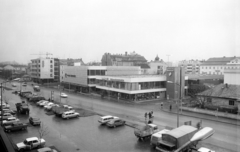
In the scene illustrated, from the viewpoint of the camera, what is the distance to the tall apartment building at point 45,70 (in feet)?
150

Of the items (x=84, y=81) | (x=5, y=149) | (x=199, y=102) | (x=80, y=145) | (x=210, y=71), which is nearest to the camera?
(x=5, y=149)

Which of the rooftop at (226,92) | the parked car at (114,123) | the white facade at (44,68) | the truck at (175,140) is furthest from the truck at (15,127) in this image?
the white facade at (44,68)

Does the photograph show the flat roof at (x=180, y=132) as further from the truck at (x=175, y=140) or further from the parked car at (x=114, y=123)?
the parked car at (x=114, y=123)

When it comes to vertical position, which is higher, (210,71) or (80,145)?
(210,71)

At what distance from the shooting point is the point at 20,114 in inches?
628

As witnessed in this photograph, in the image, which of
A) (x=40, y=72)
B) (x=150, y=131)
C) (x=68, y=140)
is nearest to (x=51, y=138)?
(x=68, y=140)

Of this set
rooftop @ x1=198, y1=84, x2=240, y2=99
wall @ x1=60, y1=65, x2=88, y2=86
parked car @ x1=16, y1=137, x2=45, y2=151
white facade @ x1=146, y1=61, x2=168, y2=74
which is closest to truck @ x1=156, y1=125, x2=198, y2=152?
parked car @ x1=16, y1=137, x2=45, y2=151

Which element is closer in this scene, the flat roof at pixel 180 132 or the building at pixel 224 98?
the flat roof at pixel 180 132

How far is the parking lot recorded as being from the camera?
892 centimetres

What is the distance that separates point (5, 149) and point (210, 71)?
1835 inches

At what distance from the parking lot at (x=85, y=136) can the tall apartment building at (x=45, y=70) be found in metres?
33.7

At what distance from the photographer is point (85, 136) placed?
34.0 feet

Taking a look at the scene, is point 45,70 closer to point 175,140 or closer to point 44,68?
point 44,68

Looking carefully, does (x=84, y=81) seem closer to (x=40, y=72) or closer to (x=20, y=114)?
(x=20, y=114)
